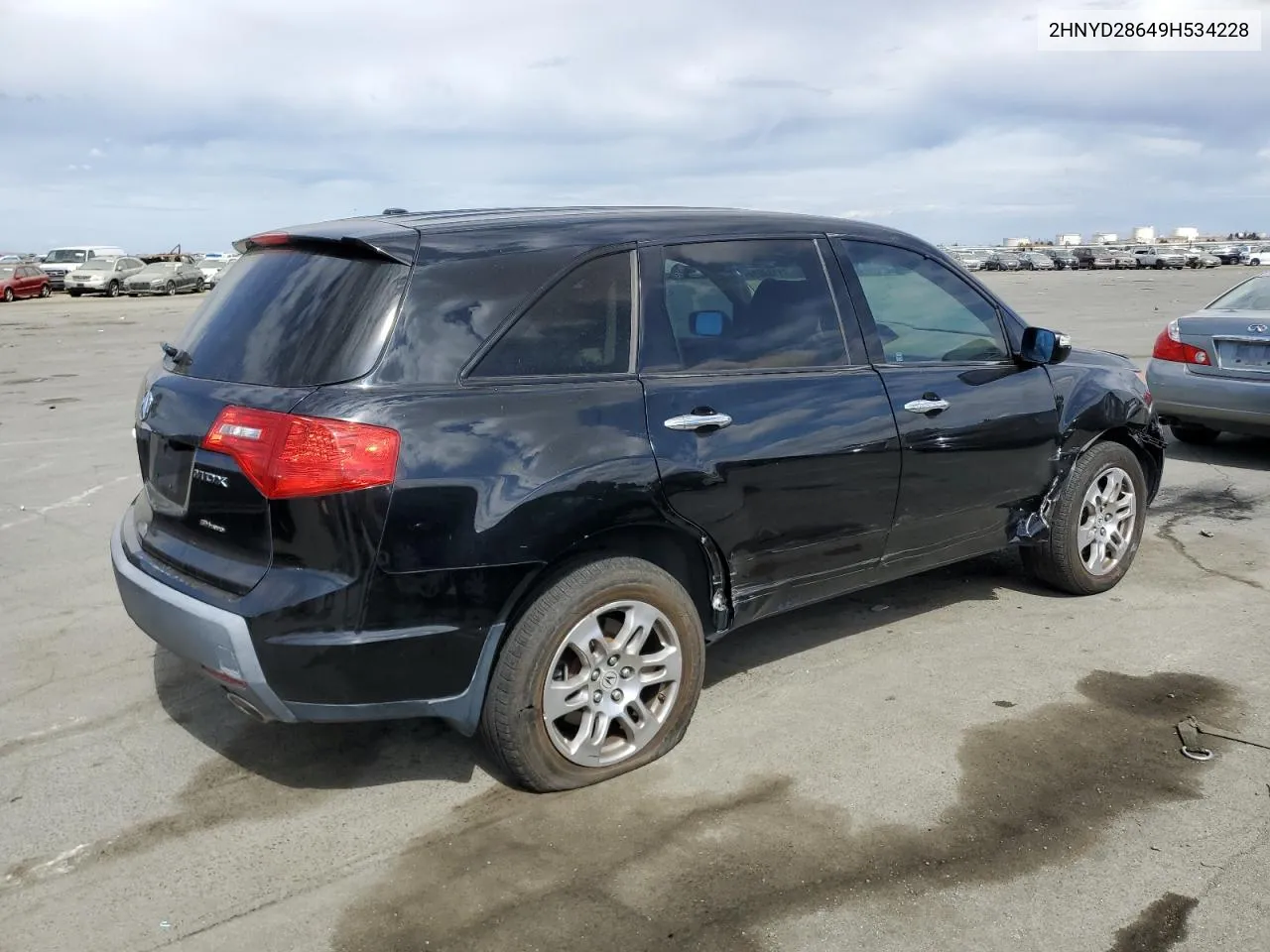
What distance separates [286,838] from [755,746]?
5.34ft

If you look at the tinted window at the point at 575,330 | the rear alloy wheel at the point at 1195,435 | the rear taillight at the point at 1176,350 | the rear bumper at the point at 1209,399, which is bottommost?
the rear alloy wheel at the point at 1195,435

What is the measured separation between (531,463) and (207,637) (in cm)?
110

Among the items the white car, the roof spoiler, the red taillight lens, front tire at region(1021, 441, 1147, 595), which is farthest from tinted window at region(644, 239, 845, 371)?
the white car

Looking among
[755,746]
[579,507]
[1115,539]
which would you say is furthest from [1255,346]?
[579,507]

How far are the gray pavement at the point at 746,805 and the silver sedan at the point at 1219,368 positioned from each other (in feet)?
10.2

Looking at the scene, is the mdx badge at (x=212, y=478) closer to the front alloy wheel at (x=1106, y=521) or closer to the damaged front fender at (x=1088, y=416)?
the damaged front fender at (x=1088, y=416)

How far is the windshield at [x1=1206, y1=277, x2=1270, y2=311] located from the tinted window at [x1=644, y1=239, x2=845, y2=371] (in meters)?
6.00

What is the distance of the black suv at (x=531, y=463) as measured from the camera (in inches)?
129

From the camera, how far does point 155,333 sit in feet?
79.3

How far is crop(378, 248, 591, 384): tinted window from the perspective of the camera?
11.1 feet

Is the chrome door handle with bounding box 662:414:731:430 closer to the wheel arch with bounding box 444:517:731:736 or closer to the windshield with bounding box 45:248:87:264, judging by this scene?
the wheel arch with bounding box 444:517:731:736

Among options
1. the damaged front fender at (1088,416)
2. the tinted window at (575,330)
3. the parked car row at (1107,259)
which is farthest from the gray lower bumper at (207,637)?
the parked car row at (1107,259)

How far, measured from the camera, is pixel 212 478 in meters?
3.47

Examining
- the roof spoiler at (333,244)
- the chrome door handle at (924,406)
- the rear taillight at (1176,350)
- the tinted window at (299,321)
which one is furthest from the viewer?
the rear taillight at (1176,350)
